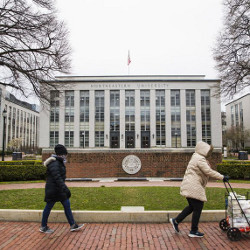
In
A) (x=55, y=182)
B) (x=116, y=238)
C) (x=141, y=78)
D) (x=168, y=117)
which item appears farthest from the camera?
(x=141, y=78)

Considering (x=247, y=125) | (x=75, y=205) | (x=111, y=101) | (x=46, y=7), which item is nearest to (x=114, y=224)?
(x=75, y=205)

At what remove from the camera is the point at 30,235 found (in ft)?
15.3

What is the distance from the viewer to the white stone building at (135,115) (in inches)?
1645

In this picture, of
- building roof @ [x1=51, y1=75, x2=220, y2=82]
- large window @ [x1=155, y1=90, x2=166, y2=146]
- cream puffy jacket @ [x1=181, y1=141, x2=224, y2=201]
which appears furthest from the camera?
building roof @ [x1=51, y1=75, x2=220, y2=82]

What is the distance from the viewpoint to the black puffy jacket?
15.0 ft

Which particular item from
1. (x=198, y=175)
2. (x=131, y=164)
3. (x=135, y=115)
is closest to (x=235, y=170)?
(x=131, y=164)

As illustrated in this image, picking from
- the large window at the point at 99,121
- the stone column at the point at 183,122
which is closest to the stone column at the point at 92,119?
the large window at the point at 99,121

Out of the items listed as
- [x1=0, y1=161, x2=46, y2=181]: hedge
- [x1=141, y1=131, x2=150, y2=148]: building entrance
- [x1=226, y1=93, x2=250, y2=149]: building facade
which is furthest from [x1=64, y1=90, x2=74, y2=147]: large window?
[x1=226, y1=93, x2=250, y2=149]: building facade

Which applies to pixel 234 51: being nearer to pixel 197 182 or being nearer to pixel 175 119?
pixel 197 182

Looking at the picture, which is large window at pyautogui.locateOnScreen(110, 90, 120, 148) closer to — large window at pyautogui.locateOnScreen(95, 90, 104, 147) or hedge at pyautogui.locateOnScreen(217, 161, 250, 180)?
large window at pyautogui.locateOnScreen(95, 90, 104, 147)

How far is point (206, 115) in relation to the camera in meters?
42.3

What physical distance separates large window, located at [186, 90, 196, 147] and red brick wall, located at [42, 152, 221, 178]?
91.3 ft

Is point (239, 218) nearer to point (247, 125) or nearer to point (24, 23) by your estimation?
point (24, 23)

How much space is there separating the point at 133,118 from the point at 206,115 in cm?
1369
